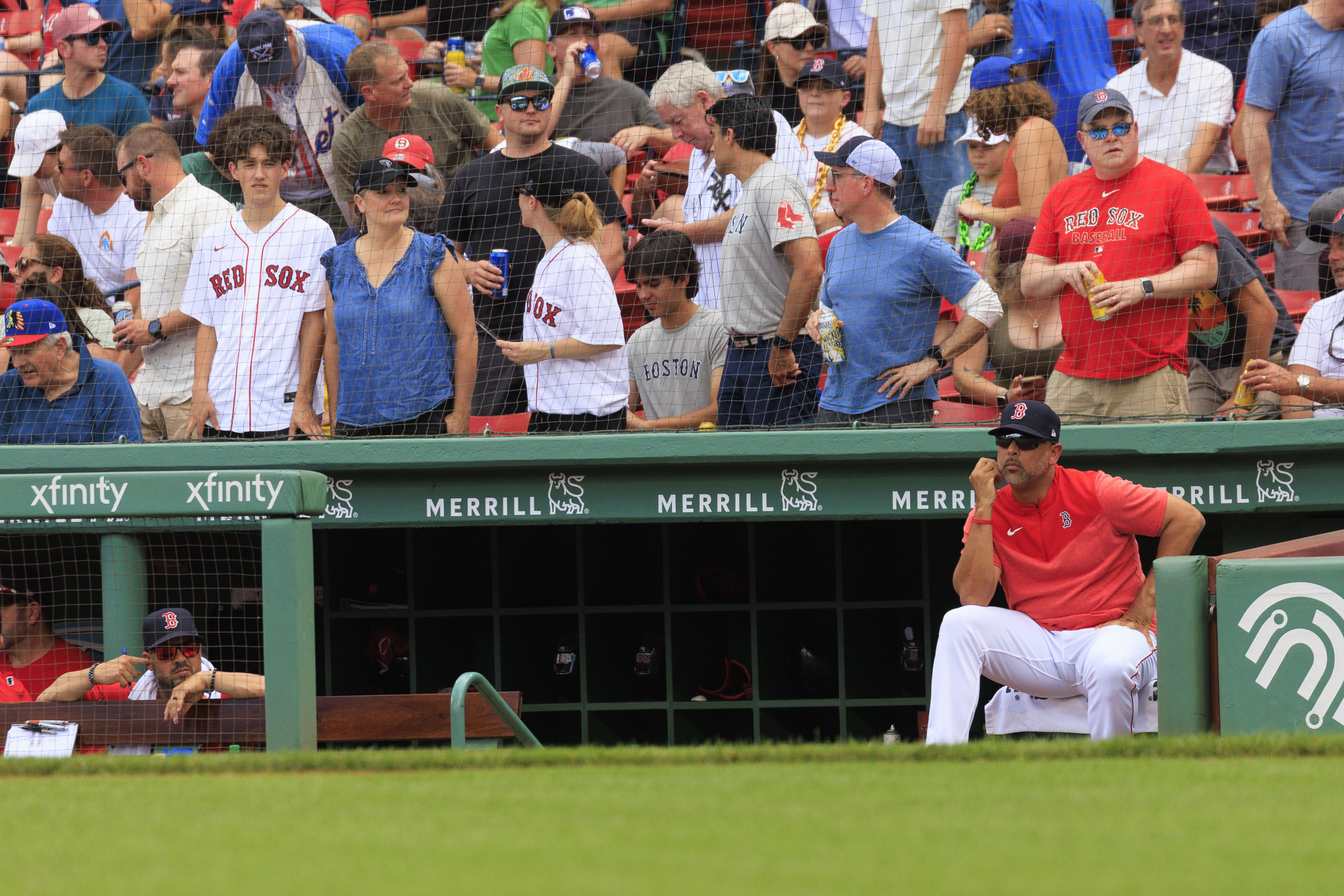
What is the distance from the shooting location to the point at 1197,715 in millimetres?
5367

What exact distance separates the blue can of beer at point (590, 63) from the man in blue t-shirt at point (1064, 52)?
2.50m

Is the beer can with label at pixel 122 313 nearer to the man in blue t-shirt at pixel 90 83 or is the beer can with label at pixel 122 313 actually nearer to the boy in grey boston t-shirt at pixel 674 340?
the man in blue t-shirt at pixel 90 83

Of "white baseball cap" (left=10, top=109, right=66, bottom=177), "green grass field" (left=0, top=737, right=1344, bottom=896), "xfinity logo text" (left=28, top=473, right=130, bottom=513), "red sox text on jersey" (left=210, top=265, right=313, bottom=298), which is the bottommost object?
"green grass field" (left=0, top=737, right=1344, bottom=896)

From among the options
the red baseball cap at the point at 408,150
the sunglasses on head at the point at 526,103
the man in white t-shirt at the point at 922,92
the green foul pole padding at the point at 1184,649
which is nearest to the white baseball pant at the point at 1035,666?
the green foul pole padding at the point at 1184,649

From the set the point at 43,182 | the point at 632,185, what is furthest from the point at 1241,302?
the point at 43,182

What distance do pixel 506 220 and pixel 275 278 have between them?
120cm

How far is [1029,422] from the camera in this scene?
609cm

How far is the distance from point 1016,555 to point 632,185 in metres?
4.26

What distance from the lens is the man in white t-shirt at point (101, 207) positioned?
9.04 metres

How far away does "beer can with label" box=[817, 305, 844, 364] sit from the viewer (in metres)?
7.07

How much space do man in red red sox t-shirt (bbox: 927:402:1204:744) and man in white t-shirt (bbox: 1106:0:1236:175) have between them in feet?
10.0

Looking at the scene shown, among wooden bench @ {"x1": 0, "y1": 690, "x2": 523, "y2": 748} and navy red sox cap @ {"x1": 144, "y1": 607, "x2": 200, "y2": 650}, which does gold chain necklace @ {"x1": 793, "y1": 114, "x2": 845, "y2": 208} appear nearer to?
wooden bench @ {"x1": 0, "y1": 690, "x2": 523, "y2": 748}

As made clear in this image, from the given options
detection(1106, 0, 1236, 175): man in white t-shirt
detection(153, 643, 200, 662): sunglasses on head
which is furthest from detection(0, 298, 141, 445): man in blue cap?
detection(1106, 0, 1236, 175): man in white t-shirt

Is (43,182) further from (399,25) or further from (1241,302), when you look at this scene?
(1241,302)
